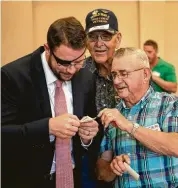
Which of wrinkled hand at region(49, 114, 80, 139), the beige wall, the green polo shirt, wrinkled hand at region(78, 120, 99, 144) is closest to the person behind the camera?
wrinkled hand at region(49, 114, 80, 139)

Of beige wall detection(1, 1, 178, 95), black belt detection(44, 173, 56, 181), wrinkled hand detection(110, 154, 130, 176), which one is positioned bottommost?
black belt detection(44, 173, 56, 181)

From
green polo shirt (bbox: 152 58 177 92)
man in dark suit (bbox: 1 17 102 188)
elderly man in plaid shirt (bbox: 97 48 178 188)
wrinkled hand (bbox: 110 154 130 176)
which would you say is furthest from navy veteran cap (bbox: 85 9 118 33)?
green polo shirt (bbox: 152 58 177 92)

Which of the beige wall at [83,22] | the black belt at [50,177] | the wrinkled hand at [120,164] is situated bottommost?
the black belt at [50,177]

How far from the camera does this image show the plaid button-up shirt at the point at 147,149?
5.67 ft

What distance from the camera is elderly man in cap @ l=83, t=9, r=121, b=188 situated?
2.21 m

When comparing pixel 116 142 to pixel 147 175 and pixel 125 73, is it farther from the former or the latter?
pixel 125 73

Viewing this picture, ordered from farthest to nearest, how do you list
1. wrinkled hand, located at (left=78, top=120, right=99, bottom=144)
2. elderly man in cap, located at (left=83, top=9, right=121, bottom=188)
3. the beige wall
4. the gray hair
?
the beige wall
elderly man in cap, located at (left=83, top=9, right=121, bottom=188)
the gray hair
wrinkled hand, located at (left=78, top=120, right=99, bottom=144)

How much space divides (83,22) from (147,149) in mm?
3852

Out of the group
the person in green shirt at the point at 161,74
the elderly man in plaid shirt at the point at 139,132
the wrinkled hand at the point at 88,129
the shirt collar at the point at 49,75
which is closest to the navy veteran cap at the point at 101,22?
the elderly man in plaid shirt at the point at 139,132

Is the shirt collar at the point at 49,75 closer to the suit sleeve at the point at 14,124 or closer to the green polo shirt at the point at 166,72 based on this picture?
the suit sleeve at the point at 14,124

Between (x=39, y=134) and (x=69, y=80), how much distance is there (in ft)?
1.31

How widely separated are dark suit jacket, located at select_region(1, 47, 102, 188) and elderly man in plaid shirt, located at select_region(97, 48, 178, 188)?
261 mm

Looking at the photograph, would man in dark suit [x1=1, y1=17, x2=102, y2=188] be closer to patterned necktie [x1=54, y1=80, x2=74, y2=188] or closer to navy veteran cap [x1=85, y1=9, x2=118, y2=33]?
patterned necktie [x1=54, y1=80, x2=74, y2=188]

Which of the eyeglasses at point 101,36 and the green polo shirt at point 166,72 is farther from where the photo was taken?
the green polo shirt at point 166,72
